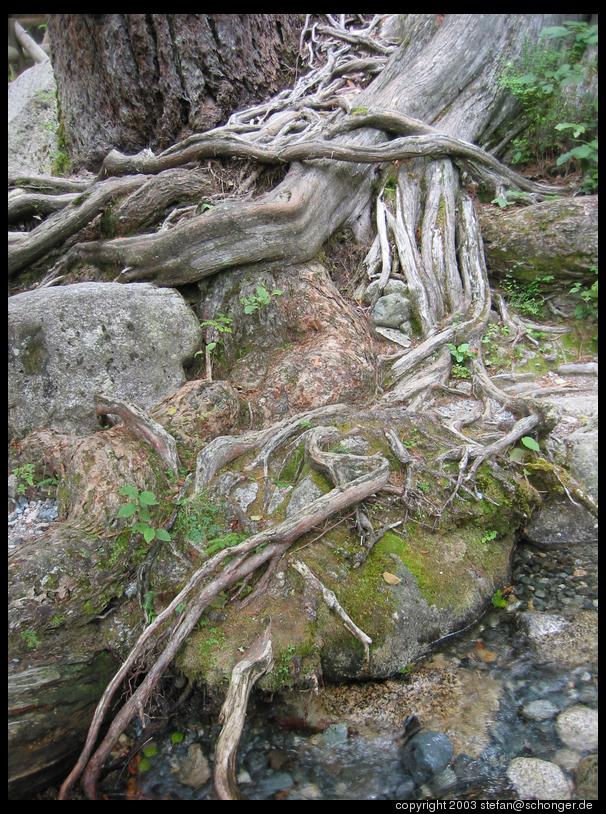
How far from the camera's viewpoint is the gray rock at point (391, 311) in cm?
522

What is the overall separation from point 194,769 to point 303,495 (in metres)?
1.57

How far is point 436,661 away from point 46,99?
391 inches

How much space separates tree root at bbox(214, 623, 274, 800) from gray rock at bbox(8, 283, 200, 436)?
222cm

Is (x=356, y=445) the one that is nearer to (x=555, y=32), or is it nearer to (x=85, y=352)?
(x=85, y=352)

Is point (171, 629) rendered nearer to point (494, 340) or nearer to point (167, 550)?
point (167, 550)

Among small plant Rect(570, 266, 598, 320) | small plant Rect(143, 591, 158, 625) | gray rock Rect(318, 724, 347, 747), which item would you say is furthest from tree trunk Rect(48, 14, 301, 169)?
gray rock Rect(318, 724, 347, 747)

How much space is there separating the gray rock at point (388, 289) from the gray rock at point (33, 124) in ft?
18.5

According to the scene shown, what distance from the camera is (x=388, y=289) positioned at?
5.33 m

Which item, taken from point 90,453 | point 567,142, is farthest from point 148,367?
point 567,142

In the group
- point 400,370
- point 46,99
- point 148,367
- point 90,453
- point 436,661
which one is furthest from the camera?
point 46,99

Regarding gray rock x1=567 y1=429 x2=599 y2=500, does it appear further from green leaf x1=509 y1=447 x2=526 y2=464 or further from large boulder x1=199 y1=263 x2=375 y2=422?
large boulder x1=199 y1=263 x2=375 y2=422

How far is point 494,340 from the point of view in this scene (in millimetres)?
5184

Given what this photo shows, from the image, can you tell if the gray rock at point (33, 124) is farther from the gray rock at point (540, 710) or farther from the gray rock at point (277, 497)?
the gray rock at point (540, 710)

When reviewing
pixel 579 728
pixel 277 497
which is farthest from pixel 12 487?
pixel 579 728
